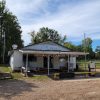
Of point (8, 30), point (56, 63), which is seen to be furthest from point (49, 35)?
point (56, 63)

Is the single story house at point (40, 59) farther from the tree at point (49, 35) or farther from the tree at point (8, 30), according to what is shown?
the tree at point (49, 35)

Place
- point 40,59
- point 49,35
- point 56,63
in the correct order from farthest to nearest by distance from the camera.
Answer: point 49,35, point 56,63, point 40,59

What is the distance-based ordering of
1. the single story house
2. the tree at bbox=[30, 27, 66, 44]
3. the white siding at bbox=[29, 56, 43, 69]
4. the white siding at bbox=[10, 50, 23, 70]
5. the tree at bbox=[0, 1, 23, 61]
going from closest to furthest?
the white siding at bbox=[10, 50, 23, 70] < the single story house < the white siding at bbox=[29, 56, 43, 69] < the tree at bbox=[0, 1, 23, 61] < the tree at bbox=[30, 27, 66, 44]

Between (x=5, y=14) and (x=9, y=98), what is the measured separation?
5181cm

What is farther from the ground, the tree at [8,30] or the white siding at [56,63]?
the tree at [8,30]

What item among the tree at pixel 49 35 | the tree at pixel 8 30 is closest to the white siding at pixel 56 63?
the tree at pixel 8 30

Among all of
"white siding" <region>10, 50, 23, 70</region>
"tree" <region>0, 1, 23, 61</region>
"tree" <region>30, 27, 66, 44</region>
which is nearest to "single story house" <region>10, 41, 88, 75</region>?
"white siding" <region>10, 50, 23, 70</region>

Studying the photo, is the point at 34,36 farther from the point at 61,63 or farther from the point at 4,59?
the point at 61,63

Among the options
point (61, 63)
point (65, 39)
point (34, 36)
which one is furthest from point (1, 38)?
point (65, 39)

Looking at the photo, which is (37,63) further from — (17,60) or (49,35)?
(49,35)

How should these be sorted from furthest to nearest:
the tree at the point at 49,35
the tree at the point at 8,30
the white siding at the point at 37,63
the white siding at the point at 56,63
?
the tree at the point at 49,35
the tree at the point at 8,30
the white siding at the point at 56,63
the white siding at the point at 37,63

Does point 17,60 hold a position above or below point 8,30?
below

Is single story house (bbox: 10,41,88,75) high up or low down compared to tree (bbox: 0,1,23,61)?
down

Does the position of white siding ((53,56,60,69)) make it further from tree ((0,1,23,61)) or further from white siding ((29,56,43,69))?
tree ((0,1,23,61))
